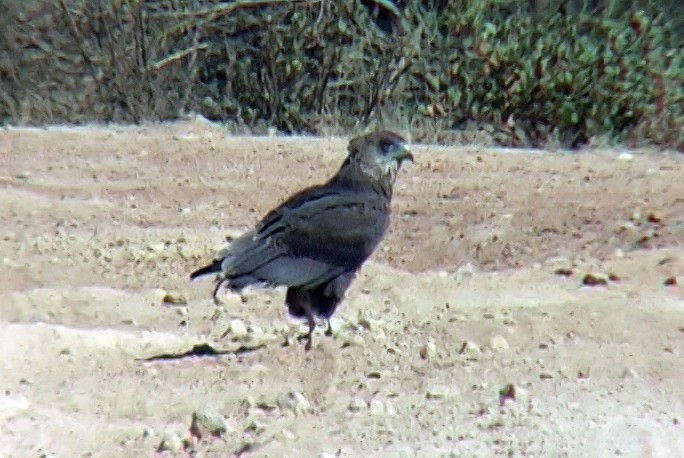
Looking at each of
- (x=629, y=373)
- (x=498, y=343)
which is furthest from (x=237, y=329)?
(x=629, y=373)

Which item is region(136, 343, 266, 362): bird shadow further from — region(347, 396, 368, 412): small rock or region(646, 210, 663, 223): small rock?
region(646, 210, 663, 223): small rock

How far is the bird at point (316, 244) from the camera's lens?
730cm

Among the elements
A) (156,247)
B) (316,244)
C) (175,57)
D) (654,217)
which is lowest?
(175,57)

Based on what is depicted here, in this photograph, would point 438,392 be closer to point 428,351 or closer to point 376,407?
point 376,407

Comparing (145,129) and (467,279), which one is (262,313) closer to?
(467,279)

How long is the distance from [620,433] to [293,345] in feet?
5.82

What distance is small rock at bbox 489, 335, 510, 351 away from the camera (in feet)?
23.9

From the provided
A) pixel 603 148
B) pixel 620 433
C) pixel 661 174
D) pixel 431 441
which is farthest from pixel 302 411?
pixel 603 148

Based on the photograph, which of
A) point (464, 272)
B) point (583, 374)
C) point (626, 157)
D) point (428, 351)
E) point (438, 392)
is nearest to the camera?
point (438, 392)

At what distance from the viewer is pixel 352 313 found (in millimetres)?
8062

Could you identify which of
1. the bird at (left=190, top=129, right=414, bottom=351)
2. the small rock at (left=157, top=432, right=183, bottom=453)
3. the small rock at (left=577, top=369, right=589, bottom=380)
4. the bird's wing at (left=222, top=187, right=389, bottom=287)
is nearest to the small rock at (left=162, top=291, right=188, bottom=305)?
the bird at (left=190, top=129, right=414, bottom=351)

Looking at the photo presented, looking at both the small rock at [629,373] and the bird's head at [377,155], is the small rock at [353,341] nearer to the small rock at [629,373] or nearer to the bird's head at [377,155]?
the bird's head at [377,155]

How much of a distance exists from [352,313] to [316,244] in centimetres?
65

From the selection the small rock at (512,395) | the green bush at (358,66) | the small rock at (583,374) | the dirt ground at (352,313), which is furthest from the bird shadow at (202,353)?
the green bush at (358,66)
